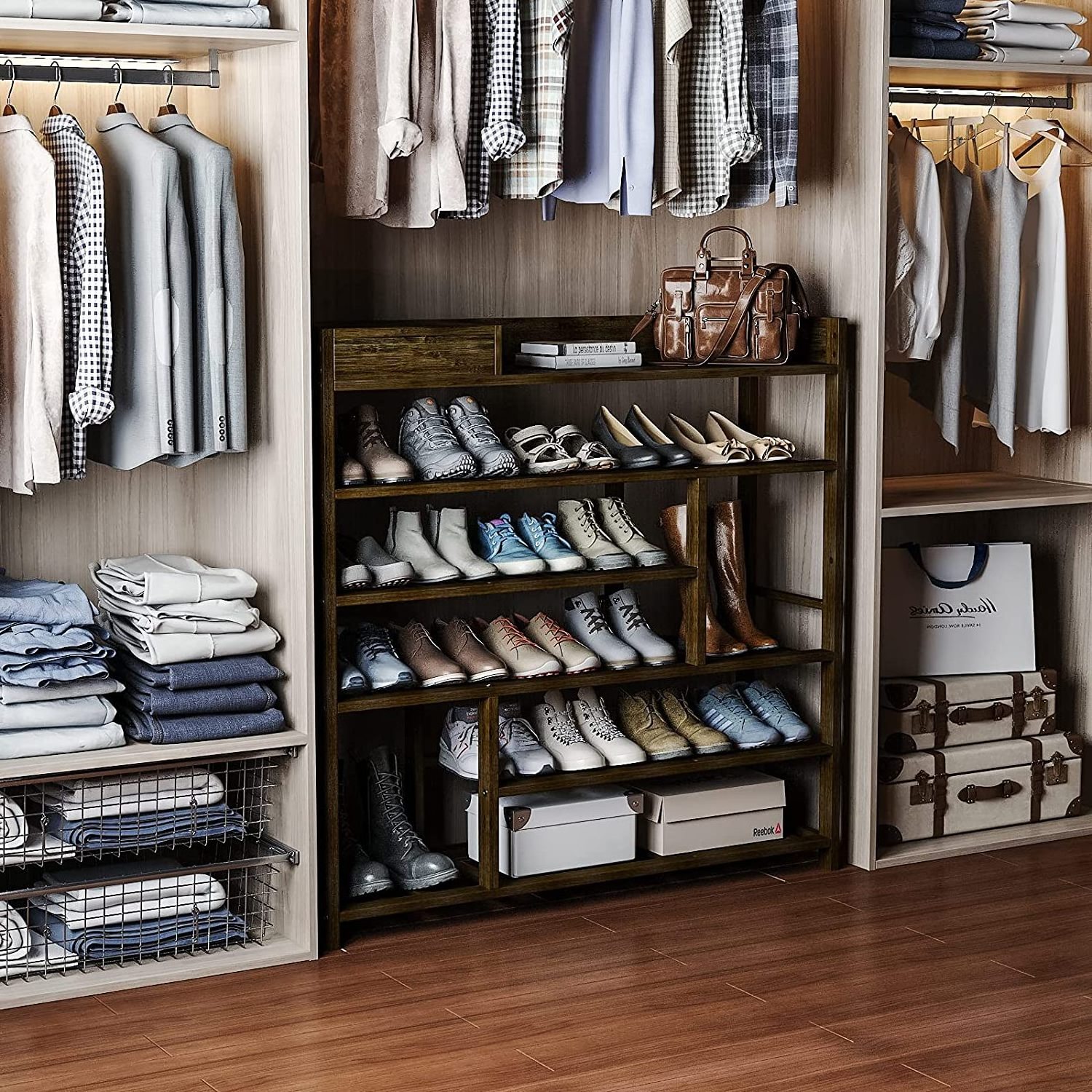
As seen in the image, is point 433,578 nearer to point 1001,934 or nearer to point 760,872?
point 760,872

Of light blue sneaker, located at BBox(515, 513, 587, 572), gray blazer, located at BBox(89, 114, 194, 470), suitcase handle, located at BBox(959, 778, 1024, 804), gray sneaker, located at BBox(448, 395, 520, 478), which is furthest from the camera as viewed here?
suitcase handle, located at BBox(959, 778, 1024, 804)

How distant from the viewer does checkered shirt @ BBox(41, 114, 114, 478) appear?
9.86ft

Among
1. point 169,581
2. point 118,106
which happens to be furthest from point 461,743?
point 118,106

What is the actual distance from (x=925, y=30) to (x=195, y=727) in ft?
7.46

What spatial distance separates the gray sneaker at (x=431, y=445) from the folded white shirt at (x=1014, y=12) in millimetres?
1636

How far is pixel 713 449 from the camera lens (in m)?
3.72

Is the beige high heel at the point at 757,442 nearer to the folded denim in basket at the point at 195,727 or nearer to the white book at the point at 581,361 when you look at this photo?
the white book at the point at 581,361

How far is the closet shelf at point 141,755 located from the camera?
9.80ft

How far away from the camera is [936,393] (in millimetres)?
4004

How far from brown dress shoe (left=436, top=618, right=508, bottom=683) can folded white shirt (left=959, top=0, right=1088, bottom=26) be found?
6.20 feet

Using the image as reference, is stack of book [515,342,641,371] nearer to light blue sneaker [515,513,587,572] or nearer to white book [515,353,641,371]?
white book [515,353,641,371]

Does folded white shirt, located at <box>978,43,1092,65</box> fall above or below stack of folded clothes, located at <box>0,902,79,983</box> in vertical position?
above

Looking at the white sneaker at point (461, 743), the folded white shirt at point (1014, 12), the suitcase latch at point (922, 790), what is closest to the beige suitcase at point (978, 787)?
the suitcase latch at point (922, 790)

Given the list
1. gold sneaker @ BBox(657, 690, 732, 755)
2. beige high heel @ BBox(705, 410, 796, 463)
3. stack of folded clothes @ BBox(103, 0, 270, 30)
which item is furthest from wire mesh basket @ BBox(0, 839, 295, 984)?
stack of folded clothes @ BBox(103, 0, 270, 30)
